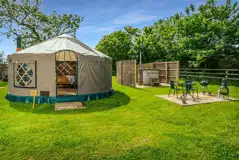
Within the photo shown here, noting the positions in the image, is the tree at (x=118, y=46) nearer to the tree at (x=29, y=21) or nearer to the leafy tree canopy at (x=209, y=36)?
the tree at (x=29, y=21)

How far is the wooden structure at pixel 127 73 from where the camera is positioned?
362 inches

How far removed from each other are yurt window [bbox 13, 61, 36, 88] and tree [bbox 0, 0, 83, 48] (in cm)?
1238

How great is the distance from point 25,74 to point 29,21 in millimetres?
12923

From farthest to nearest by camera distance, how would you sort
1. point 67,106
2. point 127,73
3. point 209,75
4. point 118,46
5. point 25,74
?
point 118,46, point 209,75, point 127,73, point 25,74, point 67,106

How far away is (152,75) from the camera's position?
10.2 meters

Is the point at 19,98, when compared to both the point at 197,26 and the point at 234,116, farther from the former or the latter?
the point at 197,26

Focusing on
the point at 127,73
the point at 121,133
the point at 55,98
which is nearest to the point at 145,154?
the point at 121,133

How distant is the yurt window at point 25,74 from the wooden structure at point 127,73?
498 centimetres

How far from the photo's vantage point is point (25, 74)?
18.4 feet

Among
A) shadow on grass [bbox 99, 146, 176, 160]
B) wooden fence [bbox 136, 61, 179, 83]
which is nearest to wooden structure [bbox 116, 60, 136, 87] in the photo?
wooden fence [bbox 136, 61, 179, 83]

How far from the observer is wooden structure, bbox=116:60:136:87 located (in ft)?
30.2

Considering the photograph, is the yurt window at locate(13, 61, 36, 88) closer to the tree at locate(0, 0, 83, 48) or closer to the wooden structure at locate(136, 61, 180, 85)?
the wooden structure at locate(136, 61, 180, 85)

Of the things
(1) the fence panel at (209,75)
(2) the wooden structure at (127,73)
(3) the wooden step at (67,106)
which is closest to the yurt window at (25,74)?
(3) the wooden step at (67,106)

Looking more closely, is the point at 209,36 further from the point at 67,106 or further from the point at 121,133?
the point at 121,133
